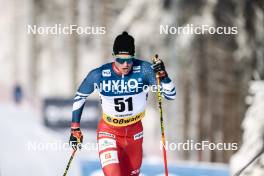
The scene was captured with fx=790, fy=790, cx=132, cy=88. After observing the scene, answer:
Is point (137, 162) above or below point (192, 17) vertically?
below

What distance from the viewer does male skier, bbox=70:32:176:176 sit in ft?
17.4

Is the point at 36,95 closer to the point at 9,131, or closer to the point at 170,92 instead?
the point at 9,131

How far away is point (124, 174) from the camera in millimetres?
5305

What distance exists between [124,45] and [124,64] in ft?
0.43

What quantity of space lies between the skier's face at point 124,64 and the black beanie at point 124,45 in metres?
0.05

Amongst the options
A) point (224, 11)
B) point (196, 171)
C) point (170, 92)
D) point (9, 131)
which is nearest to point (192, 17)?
point (224, 11)

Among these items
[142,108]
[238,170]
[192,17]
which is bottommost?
[238,170]

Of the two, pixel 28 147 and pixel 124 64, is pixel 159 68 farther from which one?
pixel 28 147

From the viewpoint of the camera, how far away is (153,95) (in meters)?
5.48

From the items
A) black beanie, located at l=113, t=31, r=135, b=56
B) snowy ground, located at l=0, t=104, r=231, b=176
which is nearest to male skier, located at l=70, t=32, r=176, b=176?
black beanie, located at l=113, t=31, r=135, b=56

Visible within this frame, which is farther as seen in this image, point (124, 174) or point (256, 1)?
point (256, 1)

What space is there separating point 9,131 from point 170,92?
3.84ft

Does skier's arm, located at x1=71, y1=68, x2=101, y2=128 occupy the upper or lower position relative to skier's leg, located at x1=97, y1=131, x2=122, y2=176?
upper

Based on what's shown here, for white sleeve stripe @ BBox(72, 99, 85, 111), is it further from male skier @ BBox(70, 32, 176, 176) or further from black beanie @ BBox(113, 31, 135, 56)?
black beanie @ BBox(113, 31, 135, 56)
